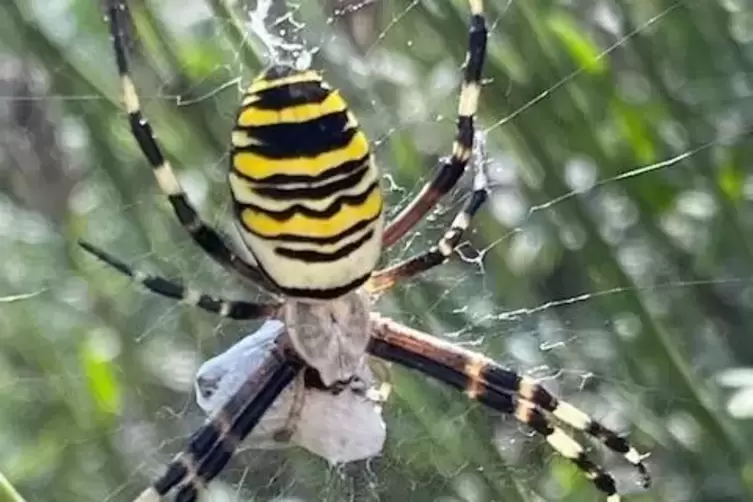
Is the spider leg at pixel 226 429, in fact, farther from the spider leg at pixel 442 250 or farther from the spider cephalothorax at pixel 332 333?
the spider leg at pixel 442 250

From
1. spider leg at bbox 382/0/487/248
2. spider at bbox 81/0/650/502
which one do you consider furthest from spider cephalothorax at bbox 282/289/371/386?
spider leg at bbox 382/0/487/248

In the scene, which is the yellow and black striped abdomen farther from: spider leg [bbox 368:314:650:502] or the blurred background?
spider leg [bbox 368:314:650:502]

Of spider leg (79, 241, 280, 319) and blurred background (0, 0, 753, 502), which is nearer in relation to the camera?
spider leg (79, 241, 280, 319)

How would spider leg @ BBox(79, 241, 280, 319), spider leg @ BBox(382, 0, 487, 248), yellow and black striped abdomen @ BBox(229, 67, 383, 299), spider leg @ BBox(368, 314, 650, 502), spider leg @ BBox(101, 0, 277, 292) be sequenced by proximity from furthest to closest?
spider leg @ BBox(368, 314, 650, 502), spider leg @ BBox(382, 0, 487, 248), spider leg @ BBox(79, 241, 280, 319), spider leg @ BBox(101, 0, 277, 292), yellow and black striped abdomen @ BBox(229, 67, 383, 299)

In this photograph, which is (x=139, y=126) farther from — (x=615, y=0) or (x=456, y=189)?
(x=615, y=0)

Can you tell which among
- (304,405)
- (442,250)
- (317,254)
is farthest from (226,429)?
(317,254)

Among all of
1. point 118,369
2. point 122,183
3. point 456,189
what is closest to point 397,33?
point 456,189

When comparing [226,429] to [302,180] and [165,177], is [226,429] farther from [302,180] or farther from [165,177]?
[302,180]

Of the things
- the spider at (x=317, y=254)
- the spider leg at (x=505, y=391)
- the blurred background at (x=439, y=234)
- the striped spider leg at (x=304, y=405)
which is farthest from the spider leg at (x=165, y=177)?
the spider leg at (x=505, y=391)
